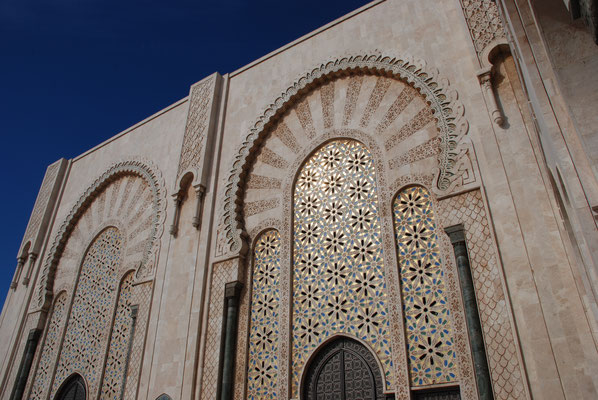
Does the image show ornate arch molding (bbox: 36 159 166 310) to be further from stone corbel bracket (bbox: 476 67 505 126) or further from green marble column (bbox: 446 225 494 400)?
stone corbel bracket (bbox: 476 67 505 126)

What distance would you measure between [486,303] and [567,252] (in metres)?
0.64

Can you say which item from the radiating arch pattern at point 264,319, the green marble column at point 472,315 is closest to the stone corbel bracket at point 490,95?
the green marble column at point 472,315

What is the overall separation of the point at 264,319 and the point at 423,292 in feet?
5.20

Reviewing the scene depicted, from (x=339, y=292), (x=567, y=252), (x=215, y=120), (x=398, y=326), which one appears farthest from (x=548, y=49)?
(x=215, y=120)

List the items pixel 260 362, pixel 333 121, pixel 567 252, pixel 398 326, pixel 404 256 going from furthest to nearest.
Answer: pixel 333 121 < pixel 260 362 < pixel 404 256 < pixel 398 326 < pixel 567 252

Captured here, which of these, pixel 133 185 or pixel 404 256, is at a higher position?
pixel 133 185

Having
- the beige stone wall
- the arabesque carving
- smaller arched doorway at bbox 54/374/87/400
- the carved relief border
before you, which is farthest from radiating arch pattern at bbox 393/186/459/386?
smaller arched doorway at bbox 54/374/87/400

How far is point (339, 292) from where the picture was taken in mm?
4195

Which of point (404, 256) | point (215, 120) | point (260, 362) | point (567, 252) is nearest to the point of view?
point (567, 252)

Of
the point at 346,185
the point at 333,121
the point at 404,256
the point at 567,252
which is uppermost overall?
the point at 333,121

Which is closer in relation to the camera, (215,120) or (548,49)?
(548,49)

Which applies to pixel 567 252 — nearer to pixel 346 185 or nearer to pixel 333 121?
pixel 346 185

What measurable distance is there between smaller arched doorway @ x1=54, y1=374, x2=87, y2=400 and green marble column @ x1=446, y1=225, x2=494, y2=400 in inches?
186

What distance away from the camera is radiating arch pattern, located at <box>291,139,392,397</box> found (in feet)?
13.1
